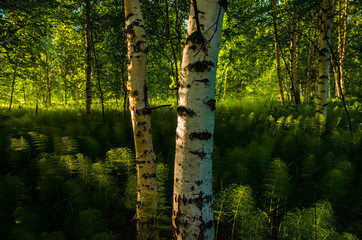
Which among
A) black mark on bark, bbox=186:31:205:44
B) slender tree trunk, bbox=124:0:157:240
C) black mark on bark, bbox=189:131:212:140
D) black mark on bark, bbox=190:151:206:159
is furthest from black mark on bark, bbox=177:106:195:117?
slender tree trunk, bbox=124:0:157:240

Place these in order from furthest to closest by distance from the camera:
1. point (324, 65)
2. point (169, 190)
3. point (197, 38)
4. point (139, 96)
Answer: point (324, 65), point (169, 190), point (139, 96), point (197, 38)

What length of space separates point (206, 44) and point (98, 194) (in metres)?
2.17

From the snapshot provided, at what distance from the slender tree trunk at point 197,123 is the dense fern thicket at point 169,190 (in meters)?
0.36

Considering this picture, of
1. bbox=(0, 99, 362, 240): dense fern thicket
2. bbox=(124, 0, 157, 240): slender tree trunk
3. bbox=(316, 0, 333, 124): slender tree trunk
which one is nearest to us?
bbox=(0, 99, 362, 240): dense fern thicket

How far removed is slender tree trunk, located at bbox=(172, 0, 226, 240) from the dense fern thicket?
1.18 feet

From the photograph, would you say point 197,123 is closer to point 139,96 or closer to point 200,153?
point 200,153

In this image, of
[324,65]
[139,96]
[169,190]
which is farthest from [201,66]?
[324,65]

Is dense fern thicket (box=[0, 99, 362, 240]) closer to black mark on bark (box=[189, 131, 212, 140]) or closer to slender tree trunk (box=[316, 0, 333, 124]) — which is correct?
black mark on bark (box=[189, 131, 212, 140])

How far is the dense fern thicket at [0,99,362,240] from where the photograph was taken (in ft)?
5.75

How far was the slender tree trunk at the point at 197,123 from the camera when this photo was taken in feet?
3.84

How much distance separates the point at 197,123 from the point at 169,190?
82.4 inches

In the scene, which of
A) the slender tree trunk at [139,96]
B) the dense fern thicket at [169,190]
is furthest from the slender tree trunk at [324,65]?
the slender tree trunk at [139,96]

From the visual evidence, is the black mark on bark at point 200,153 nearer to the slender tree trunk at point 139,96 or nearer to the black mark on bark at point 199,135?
the black mark on bark at point 199,135

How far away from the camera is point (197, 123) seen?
120 cm
